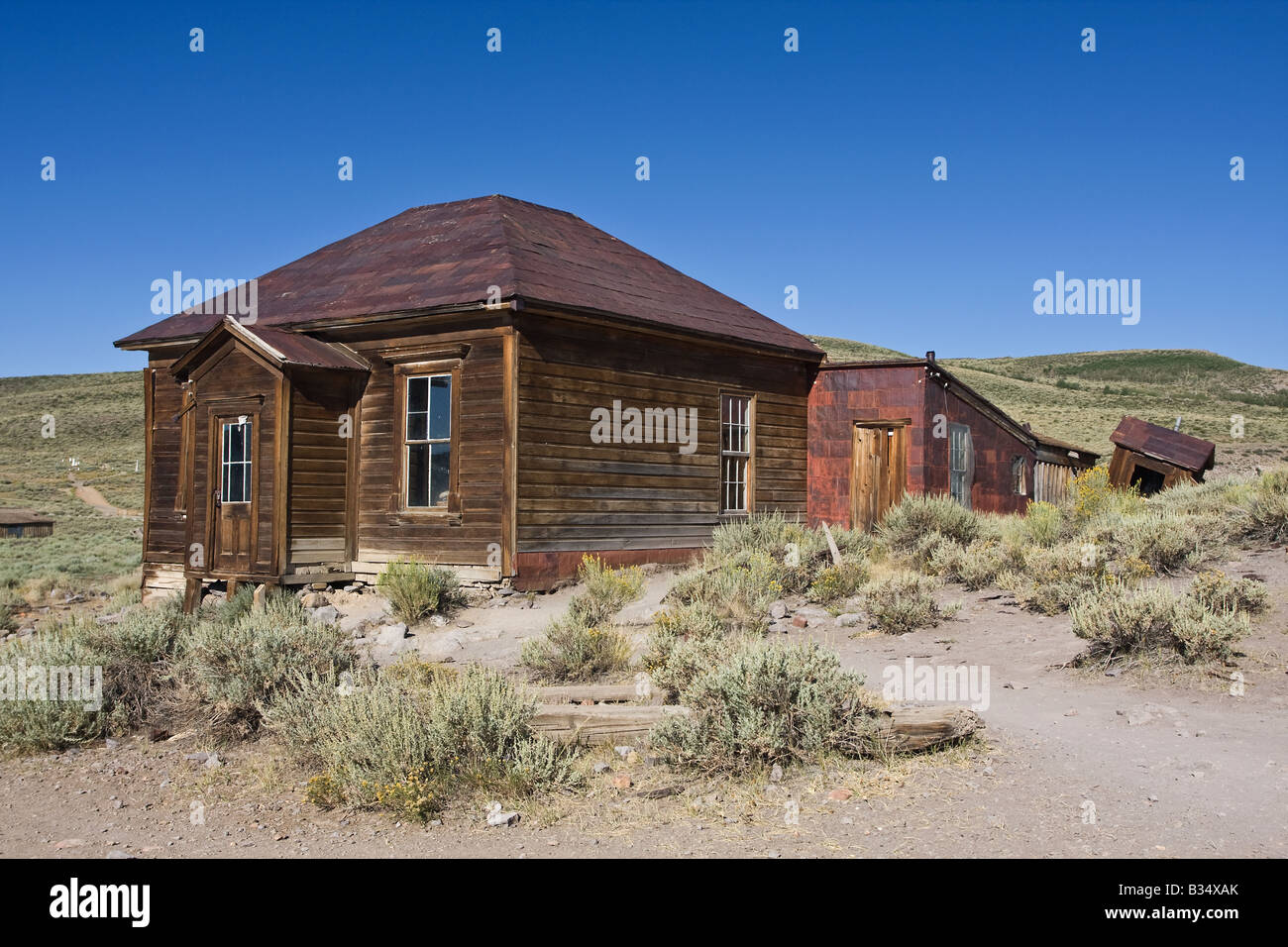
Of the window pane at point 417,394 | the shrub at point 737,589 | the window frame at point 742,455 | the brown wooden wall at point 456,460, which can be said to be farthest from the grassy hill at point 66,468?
the shrub at point 737,589

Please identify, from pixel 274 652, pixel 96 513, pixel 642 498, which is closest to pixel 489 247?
pixel 642 498

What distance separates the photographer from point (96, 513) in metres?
39.3

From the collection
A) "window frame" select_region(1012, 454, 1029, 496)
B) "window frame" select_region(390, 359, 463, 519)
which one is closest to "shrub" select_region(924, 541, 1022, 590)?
"window frame" select_region(390, 359, 463, 519)

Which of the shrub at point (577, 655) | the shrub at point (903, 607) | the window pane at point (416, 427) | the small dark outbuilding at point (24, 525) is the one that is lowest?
the small dark outbuilding at point (24, 525)

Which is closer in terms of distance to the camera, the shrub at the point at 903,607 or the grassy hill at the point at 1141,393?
the shrub at the point at 903,607

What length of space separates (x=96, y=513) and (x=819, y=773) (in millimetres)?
39889

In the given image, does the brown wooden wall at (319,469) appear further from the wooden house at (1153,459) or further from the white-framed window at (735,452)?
the wooden house at (1153,459)

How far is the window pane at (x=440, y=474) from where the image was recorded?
13.1 meters

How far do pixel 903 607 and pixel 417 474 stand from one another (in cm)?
660

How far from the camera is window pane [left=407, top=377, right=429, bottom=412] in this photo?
13219mm

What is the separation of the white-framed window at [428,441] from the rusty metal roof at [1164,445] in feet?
40.6

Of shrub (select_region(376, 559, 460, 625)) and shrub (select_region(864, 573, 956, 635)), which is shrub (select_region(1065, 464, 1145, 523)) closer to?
shrub (select_region(864, 573, 956, 635))

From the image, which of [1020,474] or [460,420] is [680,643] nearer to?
[460,420]

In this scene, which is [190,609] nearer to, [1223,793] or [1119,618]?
[1119,618]
